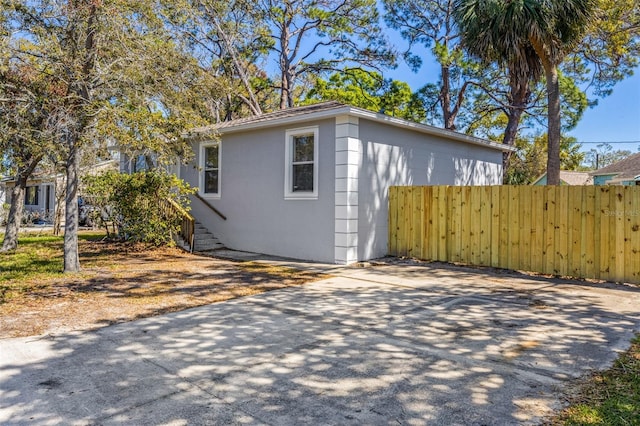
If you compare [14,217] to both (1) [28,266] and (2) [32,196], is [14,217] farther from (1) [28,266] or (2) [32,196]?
(2) [32,196]

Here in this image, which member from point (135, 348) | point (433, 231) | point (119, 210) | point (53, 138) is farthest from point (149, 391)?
point (119, 210)

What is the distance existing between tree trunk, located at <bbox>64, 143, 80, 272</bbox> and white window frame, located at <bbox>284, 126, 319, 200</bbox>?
435 cm

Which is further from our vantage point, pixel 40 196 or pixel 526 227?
pixel 40 196

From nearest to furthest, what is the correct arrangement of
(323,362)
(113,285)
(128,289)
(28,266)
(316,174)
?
(323,362)
(128,289)
(113,285)
(28,266)
(316,174)

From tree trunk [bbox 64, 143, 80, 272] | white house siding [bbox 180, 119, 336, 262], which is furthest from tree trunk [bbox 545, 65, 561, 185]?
tree trunk [bbox 64, 143, 80, 272]

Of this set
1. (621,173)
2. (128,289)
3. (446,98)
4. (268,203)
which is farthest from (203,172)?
(621,173)

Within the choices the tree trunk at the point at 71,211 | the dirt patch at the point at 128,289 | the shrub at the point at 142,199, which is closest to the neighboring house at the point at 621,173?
the dirt patch at the point at 128,289

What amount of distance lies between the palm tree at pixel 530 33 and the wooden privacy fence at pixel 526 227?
334cm

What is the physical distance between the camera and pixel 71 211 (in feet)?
24.2

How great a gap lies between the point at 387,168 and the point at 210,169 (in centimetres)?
521

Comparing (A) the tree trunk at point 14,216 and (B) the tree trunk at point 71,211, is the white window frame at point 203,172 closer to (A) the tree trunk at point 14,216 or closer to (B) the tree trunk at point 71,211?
(A) the tree trunk at point 14,216

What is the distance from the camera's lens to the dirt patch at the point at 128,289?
4863 millimetres

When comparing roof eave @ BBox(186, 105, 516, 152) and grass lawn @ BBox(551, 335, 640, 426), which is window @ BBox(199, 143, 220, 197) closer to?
roof eave @ BBox(186, 105, 516, 152)

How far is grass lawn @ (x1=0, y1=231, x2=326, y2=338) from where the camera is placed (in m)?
4.95
